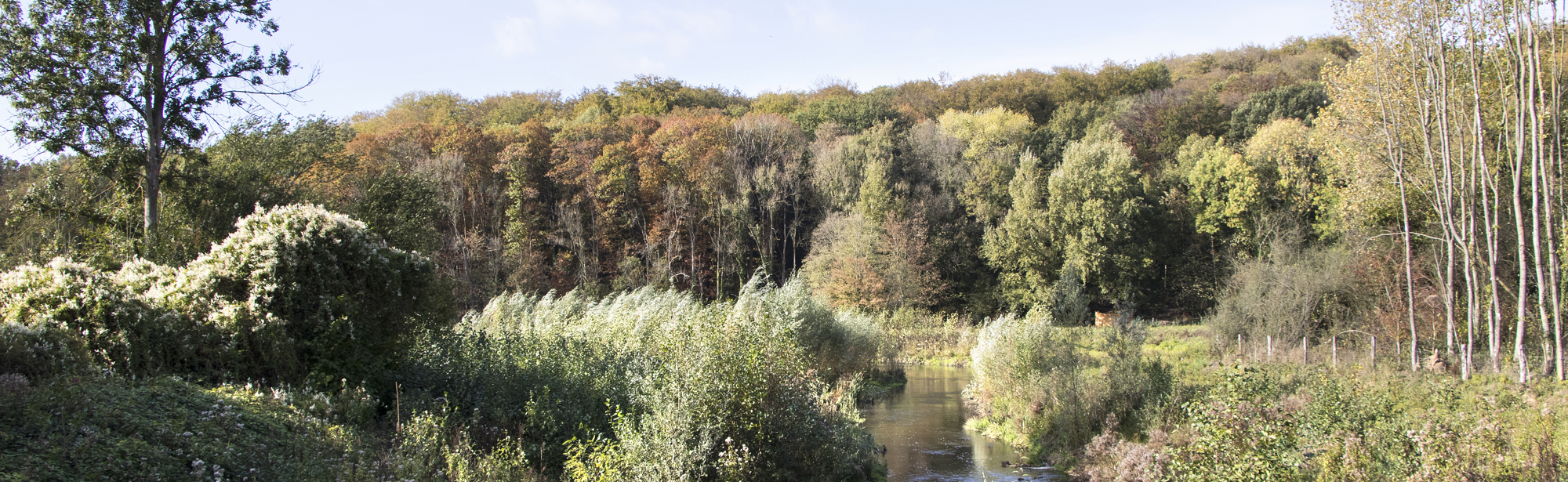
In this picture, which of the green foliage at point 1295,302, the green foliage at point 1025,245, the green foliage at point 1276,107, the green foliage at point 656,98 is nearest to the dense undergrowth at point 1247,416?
the green foliage at point 1295,302

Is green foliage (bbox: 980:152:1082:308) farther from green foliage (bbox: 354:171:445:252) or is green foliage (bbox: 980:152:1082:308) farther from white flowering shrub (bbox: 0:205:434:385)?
white flowering shrub (bbox: 0:205:434:385)

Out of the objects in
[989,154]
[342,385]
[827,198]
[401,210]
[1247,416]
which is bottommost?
[1247,416]

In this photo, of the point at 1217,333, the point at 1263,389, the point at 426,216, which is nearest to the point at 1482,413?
the point at 1263,389

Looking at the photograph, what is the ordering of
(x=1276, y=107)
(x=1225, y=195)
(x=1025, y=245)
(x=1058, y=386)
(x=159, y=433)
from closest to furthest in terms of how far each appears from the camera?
(x=159, y=433) < (x=1058, y=386) < (x=1225, y=195) < (x=1025, y=245) < (x=1276, y=107)

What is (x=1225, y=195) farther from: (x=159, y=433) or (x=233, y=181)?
(x=159, y=433)

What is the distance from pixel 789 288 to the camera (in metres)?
21.9

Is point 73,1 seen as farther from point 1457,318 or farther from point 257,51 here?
point 1457,318

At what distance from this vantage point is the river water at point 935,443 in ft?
45.8

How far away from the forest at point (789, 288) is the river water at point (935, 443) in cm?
66

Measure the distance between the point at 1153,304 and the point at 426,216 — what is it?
33.1 metres

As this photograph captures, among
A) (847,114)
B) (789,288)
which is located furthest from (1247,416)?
(847,114)

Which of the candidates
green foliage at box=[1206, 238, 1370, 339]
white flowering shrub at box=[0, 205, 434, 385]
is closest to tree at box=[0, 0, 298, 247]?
white flowering shrub at box=[0, 205, 434, 385]

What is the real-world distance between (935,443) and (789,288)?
6812 mm

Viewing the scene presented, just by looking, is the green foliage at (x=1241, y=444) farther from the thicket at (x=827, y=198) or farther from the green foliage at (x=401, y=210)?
the thicket at (x=827, y=198)
